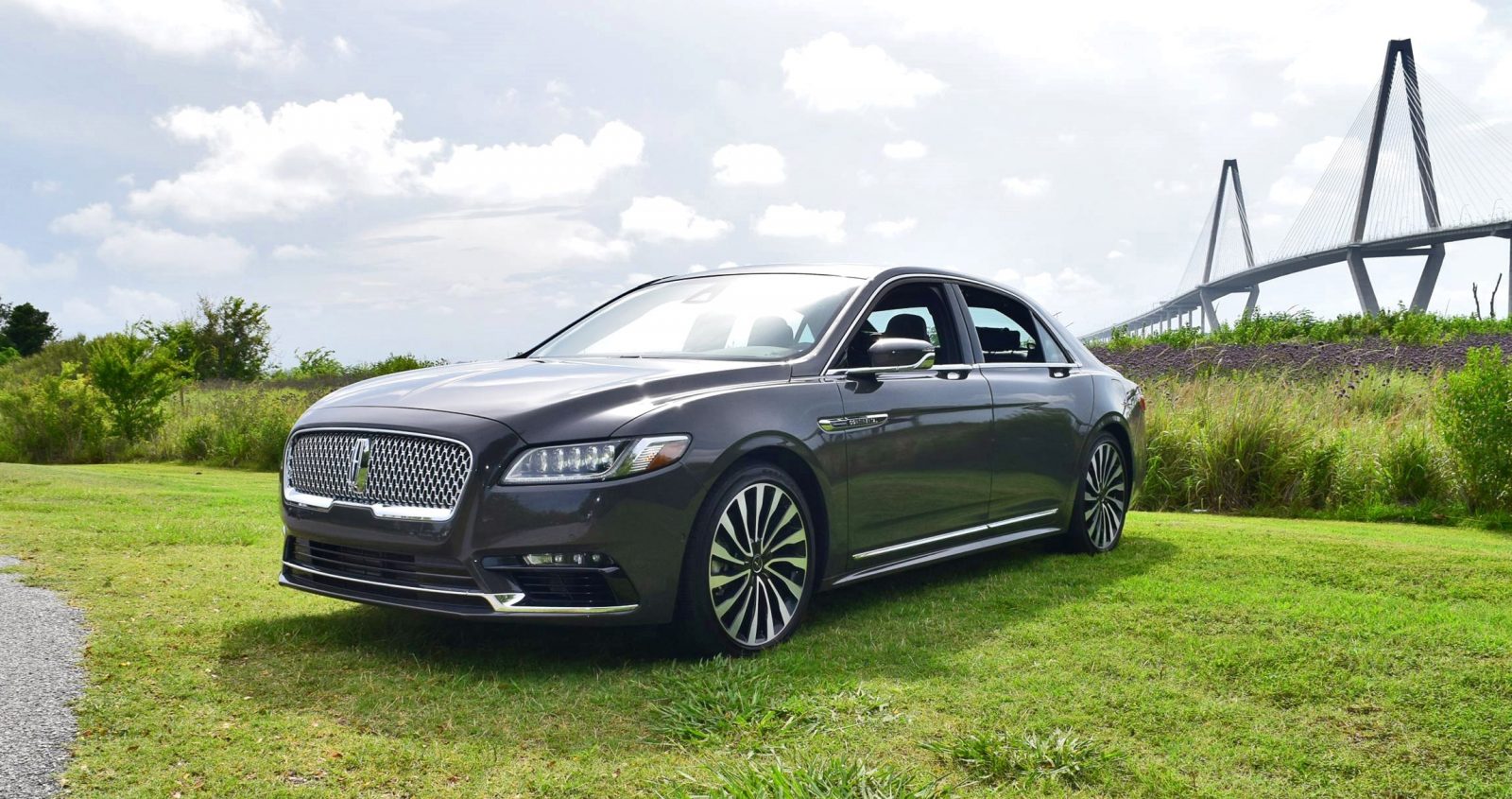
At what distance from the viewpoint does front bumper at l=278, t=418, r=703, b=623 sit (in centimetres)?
424

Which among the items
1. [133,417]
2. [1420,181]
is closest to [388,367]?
[133,417]

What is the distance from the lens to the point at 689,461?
4.40m

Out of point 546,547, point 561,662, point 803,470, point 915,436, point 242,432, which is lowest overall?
point 561,662

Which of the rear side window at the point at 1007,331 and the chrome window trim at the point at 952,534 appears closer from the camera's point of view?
the chrome window trim at the point at 952,534

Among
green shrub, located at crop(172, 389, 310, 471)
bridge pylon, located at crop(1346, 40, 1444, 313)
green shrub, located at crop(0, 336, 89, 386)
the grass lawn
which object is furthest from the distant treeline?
bridge pylon, located at crop(1346, 40, 1444, 313)

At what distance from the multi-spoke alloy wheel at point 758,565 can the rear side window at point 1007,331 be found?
2000mm

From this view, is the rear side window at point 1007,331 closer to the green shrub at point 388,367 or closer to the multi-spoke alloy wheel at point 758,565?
the multi-spoke alloy wheel at point 758,565

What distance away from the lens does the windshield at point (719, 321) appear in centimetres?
540

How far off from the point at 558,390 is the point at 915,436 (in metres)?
1.81

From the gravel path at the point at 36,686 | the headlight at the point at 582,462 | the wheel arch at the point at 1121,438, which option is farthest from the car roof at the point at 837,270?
the gravel path at the point at 36,686

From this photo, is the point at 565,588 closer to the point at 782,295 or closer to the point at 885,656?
the point at 885,656

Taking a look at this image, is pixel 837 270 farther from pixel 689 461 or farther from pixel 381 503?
pixel 381 503

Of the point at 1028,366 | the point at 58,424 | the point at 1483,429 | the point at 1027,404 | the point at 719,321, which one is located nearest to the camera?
the point at 719,321

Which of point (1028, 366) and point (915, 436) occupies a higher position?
point (1028, 366)
